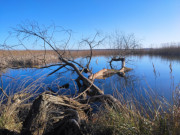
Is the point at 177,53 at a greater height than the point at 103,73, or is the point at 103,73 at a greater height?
the point at 177,53

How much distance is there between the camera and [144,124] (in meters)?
1.37

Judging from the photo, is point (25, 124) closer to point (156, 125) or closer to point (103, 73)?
point (156, 125)

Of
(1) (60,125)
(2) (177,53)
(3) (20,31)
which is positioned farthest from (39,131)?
(2) (177,53)

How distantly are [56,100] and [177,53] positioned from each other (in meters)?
24.2

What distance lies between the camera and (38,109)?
66.2 inches

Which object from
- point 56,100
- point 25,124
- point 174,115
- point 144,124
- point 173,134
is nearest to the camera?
point 173,134

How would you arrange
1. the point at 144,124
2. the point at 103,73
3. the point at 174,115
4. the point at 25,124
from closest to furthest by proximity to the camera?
1. the point at 174,115
2. the point at 144,124
3. the point at 25,124
4. the point at 103,73

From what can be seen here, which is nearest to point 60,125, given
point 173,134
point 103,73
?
point 173,134

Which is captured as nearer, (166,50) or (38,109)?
(38,109)

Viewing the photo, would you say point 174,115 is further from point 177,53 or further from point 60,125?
point 177,53

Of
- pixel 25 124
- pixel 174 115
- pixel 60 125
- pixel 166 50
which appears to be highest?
pixel 166 50

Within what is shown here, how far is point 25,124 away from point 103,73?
6566 mm

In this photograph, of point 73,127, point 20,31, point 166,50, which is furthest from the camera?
point 166,50

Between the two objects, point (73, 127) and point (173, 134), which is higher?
point (173, 134)
